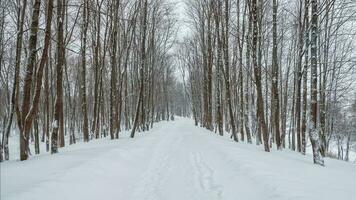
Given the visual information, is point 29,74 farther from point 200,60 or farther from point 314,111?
point 200,60

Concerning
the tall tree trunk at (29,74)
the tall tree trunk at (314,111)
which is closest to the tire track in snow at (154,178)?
the tall tree trunk at (29,74)

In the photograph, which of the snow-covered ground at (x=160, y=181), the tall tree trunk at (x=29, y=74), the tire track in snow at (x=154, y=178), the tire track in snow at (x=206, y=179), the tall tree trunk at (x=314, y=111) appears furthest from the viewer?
the tall tree trunk at (x=314, y=111)

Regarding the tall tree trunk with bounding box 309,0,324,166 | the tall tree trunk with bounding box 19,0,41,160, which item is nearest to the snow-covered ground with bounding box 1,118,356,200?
the tall tree trunk with bounding box 19,0,41,160

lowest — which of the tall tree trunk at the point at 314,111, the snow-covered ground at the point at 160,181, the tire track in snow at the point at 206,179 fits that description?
the tire track in snow at the point at 206,179

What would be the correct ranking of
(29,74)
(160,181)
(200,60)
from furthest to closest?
(200,60) < (29,74) < (160,181)

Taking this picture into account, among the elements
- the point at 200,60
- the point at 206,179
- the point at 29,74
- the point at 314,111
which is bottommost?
the point at 206,179

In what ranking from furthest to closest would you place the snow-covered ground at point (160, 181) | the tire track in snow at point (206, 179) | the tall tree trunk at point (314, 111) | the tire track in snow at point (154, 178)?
1. the tall tree trunk at point (314, 111)
2. the tire track in snow at point (206, 179)
3. the tire track in snow at point (154, 178)
4. the snow-covered ground at point (160, 181)

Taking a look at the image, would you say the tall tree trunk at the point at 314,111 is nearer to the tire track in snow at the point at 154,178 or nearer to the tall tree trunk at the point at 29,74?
the tire track in snow at the point at 154,178

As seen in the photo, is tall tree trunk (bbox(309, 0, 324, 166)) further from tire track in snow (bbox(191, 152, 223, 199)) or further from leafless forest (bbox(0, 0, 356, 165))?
tire track in snow (bbox(191, 152, 223, 199))

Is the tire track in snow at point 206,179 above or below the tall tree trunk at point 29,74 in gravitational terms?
below

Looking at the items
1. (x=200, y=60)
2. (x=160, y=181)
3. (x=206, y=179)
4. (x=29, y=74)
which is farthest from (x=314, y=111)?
(x=200, y=60)

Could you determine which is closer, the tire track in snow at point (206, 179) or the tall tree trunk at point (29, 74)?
the tire track in snow at point (206, 179)

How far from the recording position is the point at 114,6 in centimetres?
1912

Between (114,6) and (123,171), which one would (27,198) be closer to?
(123,171)
